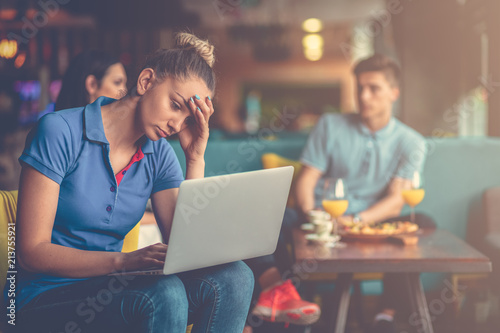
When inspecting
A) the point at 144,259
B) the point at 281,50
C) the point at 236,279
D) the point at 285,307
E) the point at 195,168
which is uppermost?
the point at 281,50

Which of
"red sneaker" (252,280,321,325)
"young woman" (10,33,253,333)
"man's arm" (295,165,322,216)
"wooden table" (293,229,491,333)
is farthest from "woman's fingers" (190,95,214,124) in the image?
"man's arm" (295,165,322,216)

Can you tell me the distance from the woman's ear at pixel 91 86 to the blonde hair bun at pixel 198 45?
0.82 meters

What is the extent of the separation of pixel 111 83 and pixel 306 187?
1.03 m

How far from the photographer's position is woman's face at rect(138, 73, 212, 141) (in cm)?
125

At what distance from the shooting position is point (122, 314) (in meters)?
1.08

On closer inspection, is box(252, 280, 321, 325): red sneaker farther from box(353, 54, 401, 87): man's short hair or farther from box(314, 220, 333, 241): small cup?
box(353, 54, 401, 87): man's short hair

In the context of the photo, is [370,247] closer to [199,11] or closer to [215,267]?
[215,267]

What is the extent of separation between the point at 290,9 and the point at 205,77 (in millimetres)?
7668

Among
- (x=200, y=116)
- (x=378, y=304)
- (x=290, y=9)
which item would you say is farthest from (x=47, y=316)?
(x=290, y=9)

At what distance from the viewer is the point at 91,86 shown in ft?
6.79

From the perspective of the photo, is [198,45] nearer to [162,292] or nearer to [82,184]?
[82,184]

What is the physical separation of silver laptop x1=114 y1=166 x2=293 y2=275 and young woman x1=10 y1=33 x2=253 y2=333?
0.06 meters

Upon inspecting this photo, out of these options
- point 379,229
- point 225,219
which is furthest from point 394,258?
point 225,219

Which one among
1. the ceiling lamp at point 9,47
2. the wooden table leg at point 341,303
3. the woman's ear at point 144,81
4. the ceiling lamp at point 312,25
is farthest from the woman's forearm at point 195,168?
the ceiling lamp at point 312,25
